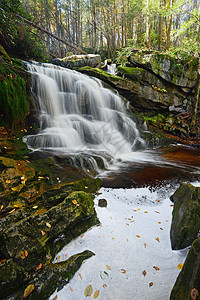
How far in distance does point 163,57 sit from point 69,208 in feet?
45.2

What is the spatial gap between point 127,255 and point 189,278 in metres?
0.98

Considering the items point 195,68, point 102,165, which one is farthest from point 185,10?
point 102,165

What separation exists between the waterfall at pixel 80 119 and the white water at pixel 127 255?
2438 mm

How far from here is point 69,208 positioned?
2408mm

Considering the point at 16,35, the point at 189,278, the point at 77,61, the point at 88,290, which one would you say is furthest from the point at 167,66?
the point at 88,290

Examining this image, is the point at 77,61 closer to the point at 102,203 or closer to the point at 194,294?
the point at 102,203

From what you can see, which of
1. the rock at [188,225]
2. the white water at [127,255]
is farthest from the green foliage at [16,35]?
the rock at [188,225]

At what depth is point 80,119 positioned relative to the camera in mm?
8086

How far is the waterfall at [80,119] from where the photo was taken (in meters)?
6.14

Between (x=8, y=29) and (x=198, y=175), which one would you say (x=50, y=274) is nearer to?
(x=198, y=175)

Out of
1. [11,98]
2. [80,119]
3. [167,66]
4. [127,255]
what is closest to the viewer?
[127,255]

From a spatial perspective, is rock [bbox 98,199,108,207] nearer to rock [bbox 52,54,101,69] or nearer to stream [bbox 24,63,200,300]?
stream [bbox 24,63,200,300]

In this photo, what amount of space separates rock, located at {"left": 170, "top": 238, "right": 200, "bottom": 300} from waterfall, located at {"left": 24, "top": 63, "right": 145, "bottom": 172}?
3.85m

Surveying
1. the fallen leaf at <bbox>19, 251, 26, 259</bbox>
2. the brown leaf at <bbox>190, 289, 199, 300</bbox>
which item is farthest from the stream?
the brown leaf at <bbox>190, 289, 199, 300</bbox>
